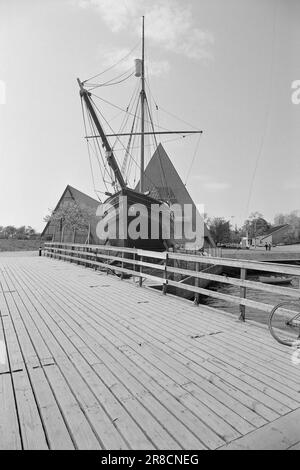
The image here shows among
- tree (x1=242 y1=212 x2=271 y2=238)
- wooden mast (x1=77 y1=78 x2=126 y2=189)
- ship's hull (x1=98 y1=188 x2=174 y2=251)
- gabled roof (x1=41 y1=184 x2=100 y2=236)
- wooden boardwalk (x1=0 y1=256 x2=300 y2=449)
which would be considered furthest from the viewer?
tree (x1=242 y1=212 x2=271 y2=238)

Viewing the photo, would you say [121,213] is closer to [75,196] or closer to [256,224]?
[75,196]

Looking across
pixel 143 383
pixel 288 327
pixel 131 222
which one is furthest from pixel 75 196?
pixel 143 383

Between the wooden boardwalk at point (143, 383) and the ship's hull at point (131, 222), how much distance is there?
12038mm

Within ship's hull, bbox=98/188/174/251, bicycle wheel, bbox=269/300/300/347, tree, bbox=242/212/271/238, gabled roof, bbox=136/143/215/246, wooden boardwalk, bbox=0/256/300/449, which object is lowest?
wooden boardwalk, bbox=0/256/300/449

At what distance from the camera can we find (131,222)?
58.7 feet

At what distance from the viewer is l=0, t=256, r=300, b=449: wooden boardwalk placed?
1.95 meters

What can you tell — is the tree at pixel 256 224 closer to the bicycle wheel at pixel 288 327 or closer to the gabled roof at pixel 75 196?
the gabled roof at pixel 75 196

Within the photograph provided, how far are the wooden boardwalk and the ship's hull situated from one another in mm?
12038

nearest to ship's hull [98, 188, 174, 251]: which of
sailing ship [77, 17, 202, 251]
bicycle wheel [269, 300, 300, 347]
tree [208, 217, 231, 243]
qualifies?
sailing ship [77, 17, 202, 251]

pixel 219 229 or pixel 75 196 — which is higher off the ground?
pixel 75 196

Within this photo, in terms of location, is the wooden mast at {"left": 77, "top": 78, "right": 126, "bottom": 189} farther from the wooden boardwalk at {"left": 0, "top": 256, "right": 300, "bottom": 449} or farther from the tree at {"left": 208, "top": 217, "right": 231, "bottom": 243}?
the tree at {"left": 208, "top": 217, "right": 231, "bottom": 243}

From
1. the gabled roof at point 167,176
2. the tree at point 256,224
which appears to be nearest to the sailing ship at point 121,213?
the gabled roof at point 167,176

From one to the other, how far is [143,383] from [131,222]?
50.6 ft
